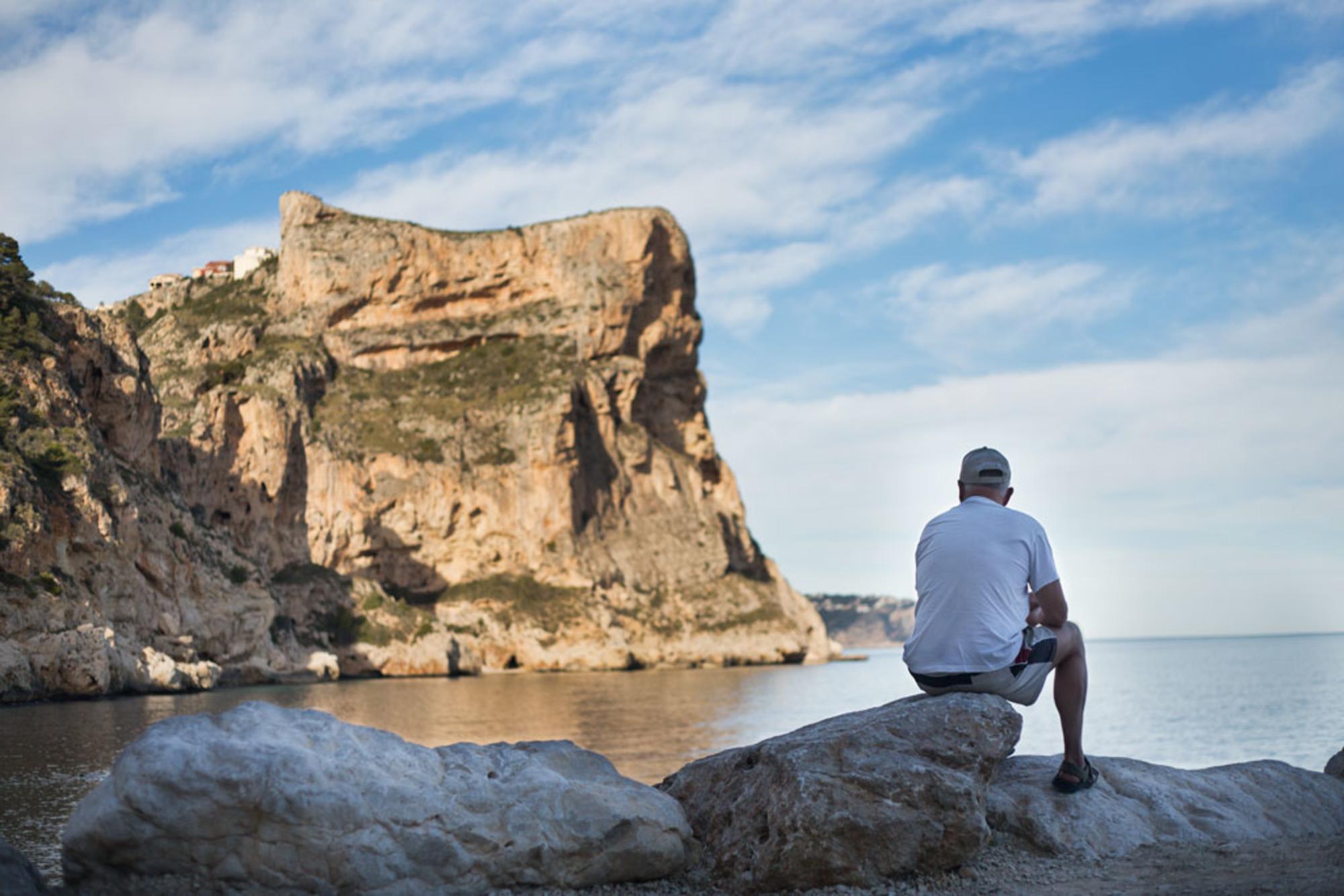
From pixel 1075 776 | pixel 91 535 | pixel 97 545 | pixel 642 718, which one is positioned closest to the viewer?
pixel 1075 776

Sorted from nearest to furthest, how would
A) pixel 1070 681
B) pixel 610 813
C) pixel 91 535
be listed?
pixel 610 813, pixel 1070 681, pixel 91 535

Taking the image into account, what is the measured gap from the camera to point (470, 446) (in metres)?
88.6

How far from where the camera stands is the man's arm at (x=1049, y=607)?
22.3ft

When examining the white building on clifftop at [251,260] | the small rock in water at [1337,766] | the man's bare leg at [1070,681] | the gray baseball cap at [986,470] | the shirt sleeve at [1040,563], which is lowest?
the small rock in water at [1337,766]


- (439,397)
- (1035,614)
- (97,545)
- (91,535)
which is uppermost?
(439,397)

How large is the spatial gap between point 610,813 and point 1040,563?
274 cm

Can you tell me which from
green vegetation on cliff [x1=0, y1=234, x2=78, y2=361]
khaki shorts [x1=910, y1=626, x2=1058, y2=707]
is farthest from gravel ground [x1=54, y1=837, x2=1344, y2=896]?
green vegetation on cliff [x1=0, y1=234, x2=78, y2=361]

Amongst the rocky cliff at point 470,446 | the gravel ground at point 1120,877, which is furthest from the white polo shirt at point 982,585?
the rocky cliff at point 470,446

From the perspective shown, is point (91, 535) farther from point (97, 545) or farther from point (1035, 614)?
point (1035, 614)

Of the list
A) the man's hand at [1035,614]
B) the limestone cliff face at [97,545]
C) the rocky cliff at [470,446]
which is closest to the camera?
the man's hand at [1035,614]

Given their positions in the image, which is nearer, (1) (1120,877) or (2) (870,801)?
(1) (1120,877)

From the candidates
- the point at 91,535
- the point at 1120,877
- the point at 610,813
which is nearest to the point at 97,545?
the point at 91,535

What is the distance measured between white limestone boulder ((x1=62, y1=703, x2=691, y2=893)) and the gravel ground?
0.40 feet

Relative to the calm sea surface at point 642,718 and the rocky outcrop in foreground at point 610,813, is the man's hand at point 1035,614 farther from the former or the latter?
the calm sea surface at point 642,718
